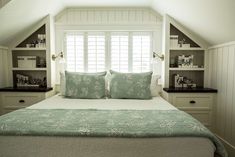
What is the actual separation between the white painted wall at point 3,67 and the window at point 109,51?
100cm

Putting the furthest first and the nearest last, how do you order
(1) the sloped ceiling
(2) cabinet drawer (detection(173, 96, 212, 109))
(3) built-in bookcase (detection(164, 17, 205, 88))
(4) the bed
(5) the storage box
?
(5) the storage box, (3) built-in bookcase (detection(164, 17, 205, 88)), (2) cabinet drawer (detection(173, 96, 212, 109)), (1) the sloped ceiling, (4) the bed

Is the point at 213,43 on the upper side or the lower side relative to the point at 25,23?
lower

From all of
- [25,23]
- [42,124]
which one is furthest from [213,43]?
[25,23]

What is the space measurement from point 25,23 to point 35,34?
1.41ft

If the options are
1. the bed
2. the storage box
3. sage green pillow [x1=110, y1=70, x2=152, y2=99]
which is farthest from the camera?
the storage box

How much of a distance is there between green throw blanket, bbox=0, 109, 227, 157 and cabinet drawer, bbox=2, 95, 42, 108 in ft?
3.69

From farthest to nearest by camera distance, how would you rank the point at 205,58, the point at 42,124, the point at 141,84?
the point at 205,58, the point at 141,84, the point at 42,124

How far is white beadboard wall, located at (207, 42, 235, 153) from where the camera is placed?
238 centimetres

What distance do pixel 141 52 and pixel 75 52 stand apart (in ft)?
3.75

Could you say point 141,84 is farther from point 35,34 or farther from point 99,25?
point 35,34

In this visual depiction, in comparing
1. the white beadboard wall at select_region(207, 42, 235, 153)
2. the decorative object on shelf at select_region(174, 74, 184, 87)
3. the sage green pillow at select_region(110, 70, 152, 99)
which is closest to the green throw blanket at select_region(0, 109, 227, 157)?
the sage green pillow at select_region(110, 70, 152, 99)

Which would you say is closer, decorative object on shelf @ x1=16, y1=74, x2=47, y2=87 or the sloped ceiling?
the sloped ceiling

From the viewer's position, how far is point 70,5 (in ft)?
10.4

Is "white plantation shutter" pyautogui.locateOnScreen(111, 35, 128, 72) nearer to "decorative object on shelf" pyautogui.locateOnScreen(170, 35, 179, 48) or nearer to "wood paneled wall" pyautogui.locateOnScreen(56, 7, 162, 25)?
"wood paneled wall" pyautogui.locateOnScreen(56, 7, 162, 25)
